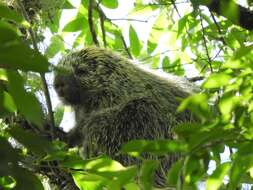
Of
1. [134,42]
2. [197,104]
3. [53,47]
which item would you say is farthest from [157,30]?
[197,104]

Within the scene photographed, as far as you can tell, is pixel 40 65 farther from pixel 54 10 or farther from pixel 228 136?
pixel 54 10

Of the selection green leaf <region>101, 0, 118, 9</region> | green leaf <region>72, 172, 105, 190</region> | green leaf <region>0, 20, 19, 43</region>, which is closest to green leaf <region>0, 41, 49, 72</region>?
green leaf <region>0, 20, 19, 43</region>

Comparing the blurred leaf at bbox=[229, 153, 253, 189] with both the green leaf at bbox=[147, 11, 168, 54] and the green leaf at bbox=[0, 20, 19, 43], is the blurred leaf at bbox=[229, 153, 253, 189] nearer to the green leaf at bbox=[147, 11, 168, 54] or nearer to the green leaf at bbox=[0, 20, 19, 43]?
the green leaf at bbox=[0, 20, 19, 43]

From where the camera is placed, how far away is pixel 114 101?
3.01 m

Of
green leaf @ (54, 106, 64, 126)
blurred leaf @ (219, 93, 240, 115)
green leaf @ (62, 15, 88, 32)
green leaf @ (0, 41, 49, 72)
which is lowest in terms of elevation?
green leaf @ (54, 106, 64, 126)

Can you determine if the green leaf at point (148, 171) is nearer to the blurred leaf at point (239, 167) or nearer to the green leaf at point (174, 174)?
the green leaf at point (174, 174)

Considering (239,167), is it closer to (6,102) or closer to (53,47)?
(6,102)

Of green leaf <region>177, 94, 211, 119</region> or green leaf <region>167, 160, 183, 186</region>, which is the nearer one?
green leaf <region>177, 94, 211, 119</region>

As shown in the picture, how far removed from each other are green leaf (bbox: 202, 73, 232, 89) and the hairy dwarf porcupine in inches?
55.5

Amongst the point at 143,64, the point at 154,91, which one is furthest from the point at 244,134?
the point at 143,64

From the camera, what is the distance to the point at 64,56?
3.30 m

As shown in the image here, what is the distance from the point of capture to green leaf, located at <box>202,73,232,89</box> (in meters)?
1.03

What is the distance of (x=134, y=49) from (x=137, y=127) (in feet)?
1.55

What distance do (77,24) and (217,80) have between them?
2.02m
